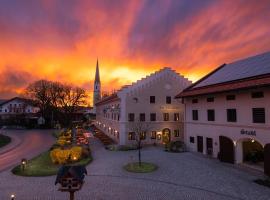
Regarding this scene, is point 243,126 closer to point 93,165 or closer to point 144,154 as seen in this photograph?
point 144,154

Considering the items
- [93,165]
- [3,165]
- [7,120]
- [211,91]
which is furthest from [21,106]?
[211,91]

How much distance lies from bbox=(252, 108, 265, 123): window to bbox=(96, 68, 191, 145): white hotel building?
17.2m

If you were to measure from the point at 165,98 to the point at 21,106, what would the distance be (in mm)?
73075

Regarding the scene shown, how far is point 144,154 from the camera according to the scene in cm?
2920

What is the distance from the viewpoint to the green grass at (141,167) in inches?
835

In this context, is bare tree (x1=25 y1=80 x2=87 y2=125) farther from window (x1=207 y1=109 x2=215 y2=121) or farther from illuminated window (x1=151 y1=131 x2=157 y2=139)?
window (x1=207 y1=109 x2=215 y2=121)

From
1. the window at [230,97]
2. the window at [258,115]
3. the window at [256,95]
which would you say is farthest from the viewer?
the window at [230,97]

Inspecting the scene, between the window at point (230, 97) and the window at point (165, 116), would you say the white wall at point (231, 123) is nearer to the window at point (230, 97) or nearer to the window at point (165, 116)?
the window at point (230, 97)

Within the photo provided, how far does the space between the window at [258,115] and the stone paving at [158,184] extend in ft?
17.4

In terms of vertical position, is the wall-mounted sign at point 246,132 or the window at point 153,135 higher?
the wall-mounted sign at point 246,132

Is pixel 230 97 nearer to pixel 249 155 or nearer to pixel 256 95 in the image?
pixel 256 95

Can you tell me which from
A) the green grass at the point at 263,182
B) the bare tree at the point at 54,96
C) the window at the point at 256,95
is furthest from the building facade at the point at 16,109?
the green grass at the point at 263,182

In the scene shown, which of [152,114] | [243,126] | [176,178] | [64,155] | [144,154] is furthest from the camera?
[152,114]

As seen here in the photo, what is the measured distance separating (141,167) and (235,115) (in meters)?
11.9
